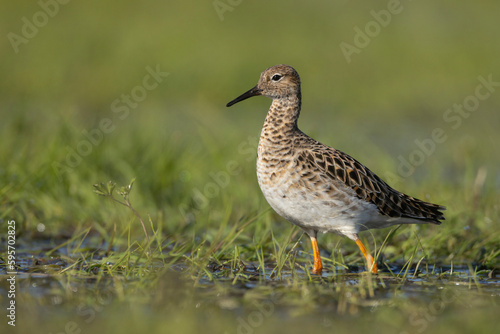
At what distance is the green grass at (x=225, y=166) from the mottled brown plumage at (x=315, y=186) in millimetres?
299

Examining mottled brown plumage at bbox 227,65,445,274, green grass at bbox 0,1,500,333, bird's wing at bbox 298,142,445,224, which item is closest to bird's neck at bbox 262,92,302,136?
mottled brown plumage at bbox 227,65,445,274

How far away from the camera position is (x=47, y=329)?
16.9 feet

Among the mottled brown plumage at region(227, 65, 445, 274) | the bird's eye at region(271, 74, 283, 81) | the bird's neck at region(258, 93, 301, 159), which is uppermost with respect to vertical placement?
the bird's eye at region(271, 74, 283, 81)

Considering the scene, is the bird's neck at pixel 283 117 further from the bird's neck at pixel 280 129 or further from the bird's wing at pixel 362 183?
the bird's wing at pixel 362 183

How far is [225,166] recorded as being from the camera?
1018cm

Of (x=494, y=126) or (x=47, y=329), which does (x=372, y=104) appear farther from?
(x=47, y=329)

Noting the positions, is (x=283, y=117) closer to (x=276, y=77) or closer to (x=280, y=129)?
(x=280, y=129)

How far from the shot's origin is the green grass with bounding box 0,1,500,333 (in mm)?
6016

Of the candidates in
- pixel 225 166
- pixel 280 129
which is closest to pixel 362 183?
pixel 280 129

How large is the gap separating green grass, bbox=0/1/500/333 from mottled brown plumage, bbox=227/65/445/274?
0.30 meters

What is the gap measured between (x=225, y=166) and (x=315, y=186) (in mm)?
3173

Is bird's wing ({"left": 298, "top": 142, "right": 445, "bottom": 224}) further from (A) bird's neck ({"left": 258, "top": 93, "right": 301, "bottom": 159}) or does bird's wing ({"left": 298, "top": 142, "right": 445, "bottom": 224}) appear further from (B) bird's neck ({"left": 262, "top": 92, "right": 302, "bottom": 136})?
(B) bird's neck ({"left": 262, "top": 92, "right": 302, "bottom": 136})

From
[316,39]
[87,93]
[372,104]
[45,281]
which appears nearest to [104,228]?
[45,281]

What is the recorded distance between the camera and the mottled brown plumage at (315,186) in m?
7.11
